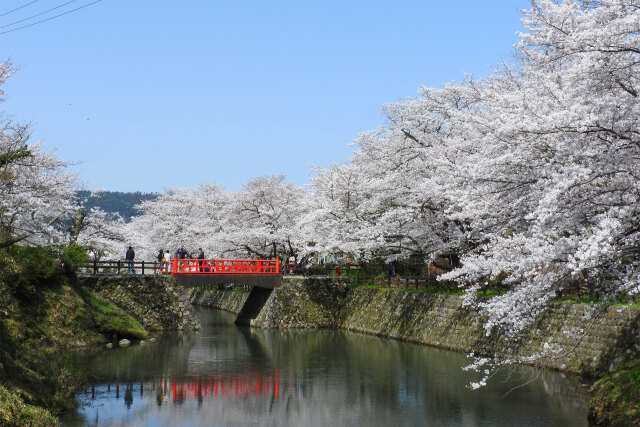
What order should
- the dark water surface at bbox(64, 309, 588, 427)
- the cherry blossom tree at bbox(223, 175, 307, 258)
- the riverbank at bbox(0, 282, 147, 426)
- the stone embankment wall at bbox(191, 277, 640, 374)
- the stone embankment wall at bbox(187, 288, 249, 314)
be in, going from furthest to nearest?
the stone embankment wall at bbox(187, 288, 249, 314)
the cherry blossom tree at bbox(223, 175, 307, 258)
the stone embankment wall at bbox(191, 277, 640, 374)
the dark water surface at bbox(64, 309, 588, 427)
the riverbank at bbox(0, 282, 147, 426)

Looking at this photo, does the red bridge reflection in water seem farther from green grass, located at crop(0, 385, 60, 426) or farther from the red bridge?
the red bridge

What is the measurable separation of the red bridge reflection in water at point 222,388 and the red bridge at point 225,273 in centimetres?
1247

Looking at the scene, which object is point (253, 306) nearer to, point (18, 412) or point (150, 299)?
point (150, 299)

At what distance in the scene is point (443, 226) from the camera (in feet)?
89.8

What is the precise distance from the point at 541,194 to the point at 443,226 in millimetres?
14340

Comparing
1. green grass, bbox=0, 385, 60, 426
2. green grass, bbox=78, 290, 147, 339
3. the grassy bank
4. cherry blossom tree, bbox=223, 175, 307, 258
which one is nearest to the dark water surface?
the grassy bank

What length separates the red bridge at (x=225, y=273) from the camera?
109 ft

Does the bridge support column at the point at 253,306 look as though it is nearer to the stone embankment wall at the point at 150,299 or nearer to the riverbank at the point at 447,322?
the riverbank at the point at 447,322

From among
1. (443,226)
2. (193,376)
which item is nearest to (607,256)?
(193,376)

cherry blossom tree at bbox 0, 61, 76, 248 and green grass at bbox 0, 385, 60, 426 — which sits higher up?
cherry blossom tree at bbox 0, 61, 76, 248

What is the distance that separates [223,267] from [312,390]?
15.5m

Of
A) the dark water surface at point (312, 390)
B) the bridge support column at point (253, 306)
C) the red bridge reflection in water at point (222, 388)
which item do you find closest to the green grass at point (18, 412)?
the dark water surface at point (312, 390)

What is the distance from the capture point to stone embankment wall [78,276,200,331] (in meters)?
31.7

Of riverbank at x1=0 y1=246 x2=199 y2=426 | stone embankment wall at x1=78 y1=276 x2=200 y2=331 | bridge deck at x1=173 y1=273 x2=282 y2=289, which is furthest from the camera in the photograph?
bridge deck at x1=173 y1=273 x2=282 y2=289
